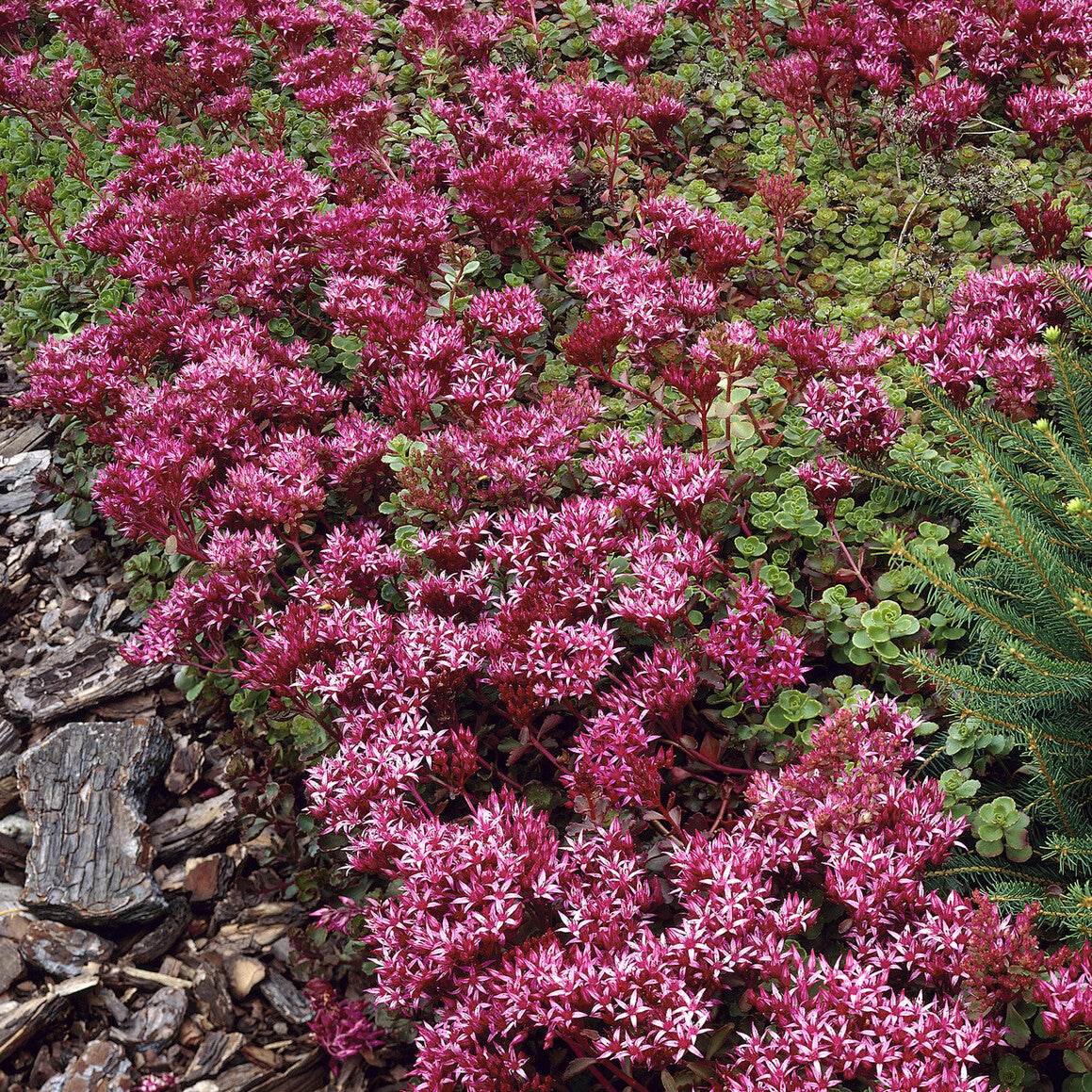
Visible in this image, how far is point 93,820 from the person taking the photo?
10.2 ft

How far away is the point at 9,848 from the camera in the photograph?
3199 millimetres

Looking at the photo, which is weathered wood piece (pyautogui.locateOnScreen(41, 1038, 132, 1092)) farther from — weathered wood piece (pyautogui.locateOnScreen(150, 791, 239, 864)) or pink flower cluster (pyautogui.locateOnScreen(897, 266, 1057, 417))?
pink flower cluster (pyautogui.locateOnScreen(897, 266, 1057, 417))

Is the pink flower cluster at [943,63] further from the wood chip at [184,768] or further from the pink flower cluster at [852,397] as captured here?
the wood chip at [184,768]

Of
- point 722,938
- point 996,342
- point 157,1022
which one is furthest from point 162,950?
point 996,342

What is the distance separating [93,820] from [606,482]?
201 centimetres

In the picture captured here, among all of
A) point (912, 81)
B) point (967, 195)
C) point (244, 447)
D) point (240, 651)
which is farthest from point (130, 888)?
point (912, 81)

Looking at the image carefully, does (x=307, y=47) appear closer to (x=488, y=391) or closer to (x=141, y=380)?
(x=141, y=380)

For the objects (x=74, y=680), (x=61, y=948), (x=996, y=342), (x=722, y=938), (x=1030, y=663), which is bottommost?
(x=61, y=948)

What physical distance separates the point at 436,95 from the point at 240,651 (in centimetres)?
346

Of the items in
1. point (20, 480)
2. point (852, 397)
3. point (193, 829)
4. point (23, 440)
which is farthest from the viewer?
point (23, 440)

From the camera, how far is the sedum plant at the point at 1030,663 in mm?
2189

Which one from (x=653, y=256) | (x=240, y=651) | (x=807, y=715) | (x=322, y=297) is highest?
(x=653, y=256)

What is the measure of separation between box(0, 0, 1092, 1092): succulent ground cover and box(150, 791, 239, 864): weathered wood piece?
0.83 feet

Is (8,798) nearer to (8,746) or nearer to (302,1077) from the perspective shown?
(8,746)
